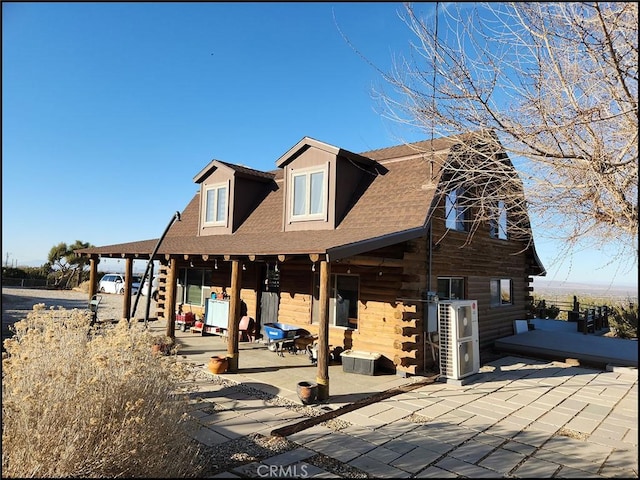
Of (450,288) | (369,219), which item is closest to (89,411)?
(369,219)

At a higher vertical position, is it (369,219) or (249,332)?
(369,219)

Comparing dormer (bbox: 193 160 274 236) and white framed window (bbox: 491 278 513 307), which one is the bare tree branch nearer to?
white framed window (bbox: 491 278 513 307)

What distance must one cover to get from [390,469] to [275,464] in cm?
136

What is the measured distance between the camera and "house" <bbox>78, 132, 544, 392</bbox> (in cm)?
838

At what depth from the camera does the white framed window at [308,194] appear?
36.6ft

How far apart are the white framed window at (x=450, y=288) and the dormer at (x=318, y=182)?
3288 millimetres

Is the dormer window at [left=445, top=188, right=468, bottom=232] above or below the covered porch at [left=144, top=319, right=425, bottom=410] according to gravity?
above

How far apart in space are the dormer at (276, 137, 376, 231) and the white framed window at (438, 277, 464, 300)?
329cm

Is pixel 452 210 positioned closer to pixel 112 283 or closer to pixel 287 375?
pixel 287 375

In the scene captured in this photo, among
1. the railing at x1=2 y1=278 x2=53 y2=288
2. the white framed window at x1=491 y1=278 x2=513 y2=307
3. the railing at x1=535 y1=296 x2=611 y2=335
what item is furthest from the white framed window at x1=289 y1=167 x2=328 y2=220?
the railing at x1=2 y1=278 x2=53 y2=288

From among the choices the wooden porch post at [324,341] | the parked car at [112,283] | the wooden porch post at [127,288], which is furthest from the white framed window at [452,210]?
the parked car at [112,283]

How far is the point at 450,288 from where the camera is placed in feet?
35.6

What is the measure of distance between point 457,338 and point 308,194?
567 cm

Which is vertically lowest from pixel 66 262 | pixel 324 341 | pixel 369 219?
pixel 324 341
